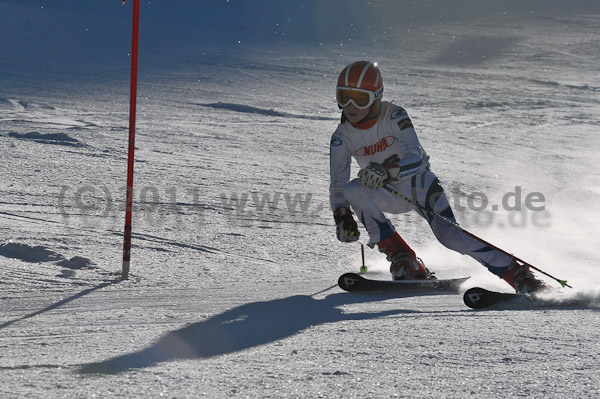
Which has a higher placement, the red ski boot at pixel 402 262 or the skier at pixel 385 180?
the skier at pixel 385 180

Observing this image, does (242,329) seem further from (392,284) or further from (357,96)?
(357,96)

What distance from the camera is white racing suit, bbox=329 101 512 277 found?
5.09 meters

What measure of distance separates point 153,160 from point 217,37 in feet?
47.6

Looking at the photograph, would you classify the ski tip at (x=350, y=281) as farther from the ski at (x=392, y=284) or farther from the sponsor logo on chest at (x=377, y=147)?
the sponsor logo on chest at (x=377, y=147)

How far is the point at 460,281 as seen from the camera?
17.2 ft

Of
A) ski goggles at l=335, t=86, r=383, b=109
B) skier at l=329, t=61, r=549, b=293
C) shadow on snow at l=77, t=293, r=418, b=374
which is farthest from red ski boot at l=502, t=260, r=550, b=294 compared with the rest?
ski goggles at l=335, t=86, r=383, b=109

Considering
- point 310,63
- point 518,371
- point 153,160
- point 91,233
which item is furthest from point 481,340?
point 310,63

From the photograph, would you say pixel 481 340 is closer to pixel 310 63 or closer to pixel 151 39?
pixel 310 63

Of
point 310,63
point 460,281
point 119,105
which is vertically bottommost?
point 460,281

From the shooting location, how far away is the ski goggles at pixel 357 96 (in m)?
5.01

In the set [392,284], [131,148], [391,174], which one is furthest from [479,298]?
[131,148]

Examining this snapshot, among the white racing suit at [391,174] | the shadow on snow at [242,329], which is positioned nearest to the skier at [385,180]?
the white racing suit at [391,174]

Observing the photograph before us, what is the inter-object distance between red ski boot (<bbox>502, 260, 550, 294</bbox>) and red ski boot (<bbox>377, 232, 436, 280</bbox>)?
544 millimetres

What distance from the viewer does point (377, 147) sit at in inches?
206
